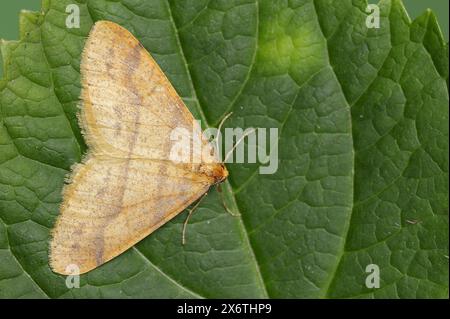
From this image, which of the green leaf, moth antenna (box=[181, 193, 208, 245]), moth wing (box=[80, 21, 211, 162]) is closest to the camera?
the green leaf

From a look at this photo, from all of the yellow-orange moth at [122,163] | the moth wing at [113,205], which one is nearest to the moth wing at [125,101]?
the yellow-orange moth at [122,163]

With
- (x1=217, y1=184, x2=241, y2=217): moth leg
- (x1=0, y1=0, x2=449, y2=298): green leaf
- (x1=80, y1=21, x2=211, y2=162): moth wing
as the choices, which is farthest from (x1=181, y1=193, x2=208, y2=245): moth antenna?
(x1=80, y1=21, x2=211, y2=162): moth wing

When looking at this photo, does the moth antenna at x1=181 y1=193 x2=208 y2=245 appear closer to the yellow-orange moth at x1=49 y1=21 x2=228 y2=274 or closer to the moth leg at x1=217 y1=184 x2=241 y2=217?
the yellow-orange moth at x1=49 y1=21 x2=228 y2=274

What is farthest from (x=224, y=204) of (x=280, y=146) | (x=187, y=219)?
(x=280, y=146)

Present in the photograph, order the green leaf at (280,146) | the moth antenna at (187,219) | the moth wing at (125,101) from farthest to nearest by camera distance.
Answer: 1. the moth antenna at (187,219)
2. the moth wing at (125,101)
3. the green leaf at (280,146)

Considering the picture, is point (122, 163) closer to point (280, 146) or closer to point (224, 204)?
point (224, 204)

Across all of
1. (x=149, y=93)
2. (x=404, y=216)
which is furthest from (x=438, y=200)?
(x=149, y=93)

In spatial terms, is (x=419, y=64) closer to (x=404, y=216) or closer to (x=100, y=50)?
(x=404, y=216)

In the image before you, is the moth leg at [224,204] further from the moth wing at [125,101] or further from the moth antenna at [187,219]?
the moth wing at [125,101]

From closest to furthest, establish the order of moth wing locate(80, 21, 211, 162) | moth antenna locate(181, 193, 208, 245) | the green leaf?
1. the green leaf
2. moth wing locate(80, 21, 211, 162)
3. moth antenna locate(181, 193, 208, 245)
